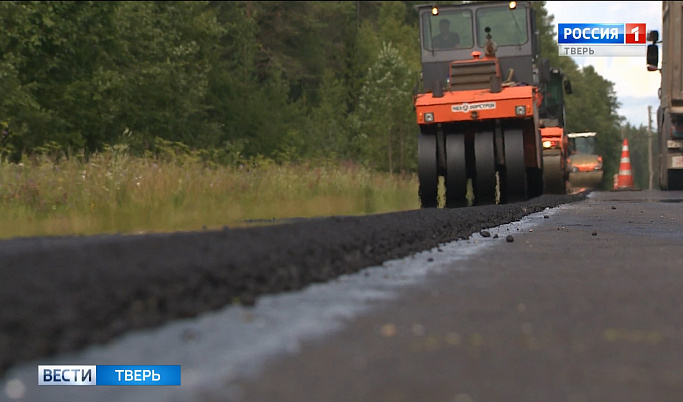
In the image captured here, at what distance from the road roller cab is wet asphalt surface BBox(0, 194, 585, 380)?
892 cm

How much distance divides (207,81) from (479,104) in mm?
24641

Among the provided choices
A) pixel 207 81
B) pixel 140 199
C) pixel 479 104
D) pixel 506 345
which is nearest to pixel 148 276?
pixel 506 345

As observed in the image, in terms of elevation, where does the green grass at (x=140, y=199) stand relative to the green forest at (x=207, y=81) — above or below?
below

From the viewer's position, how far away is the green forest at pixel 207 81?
1093 inches

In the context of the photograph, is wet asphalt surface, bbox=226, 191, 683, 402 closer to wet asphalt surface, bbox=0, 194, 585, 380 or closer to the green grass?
wet asphalt surface, bbox=0, 194, 585, 380

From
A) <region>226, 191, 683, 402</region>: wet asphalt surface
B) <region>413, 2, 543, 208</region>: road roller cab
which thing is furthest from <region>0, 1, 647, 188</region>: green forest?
<region>226, 191, 683, 402</region>: wet asphalt surface

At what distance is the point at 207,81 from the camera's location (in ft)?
129

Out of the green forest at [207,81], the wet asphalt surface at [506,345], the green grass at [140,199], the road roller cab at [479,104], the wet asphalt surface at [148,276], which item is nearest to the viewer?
the wet asphalt surface at [506,345]

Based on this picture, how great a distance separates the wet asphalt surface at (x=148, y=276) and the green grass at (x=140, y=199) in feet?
9.55

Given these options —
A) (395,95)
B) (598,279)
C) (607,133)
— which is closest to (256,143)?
(395,95)

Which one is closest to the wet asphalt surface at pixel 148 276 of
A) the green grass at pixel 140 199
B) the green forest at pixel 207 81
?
the green grass at pixel 140 199

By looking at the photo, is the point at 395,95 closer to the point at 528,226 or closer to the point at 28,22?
the point at 28,22

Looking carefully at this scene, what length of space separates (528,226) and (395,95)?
36367mm

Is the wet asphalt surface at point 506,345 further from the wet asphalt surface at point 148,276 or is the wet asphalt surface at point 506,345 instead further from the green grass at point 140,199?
the green grass at point 140,199
